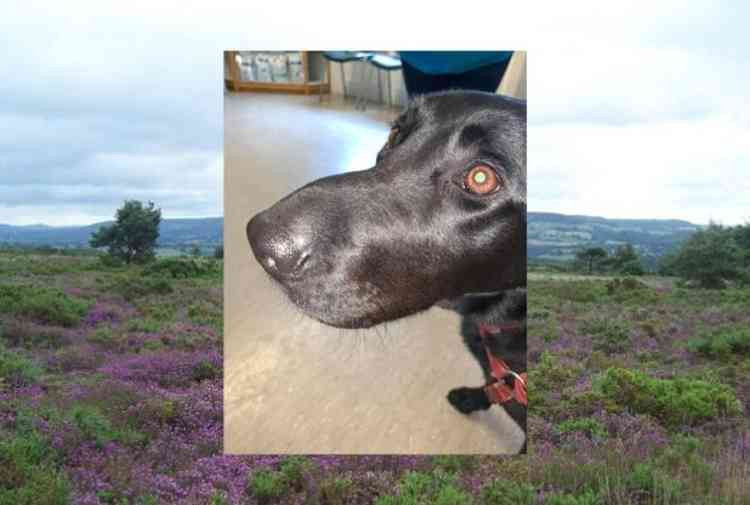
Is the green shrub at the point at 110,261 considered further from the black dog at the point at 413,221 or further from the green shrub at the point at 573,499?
the green shrub at the point at 573,499

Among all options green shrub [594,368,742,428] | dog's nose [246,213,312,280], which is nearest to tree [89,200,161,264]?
dog's nose [246,213,312,280]

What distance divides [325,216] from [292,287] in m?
0.32

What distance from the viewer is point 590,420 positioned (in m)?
4.25

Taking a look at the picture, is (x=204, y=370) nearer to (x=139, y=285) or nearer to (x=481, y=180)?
(x=139, y=285)

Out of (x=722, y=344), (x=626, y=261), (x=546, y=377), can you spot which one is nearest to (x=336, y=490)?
(x=546, y=377)

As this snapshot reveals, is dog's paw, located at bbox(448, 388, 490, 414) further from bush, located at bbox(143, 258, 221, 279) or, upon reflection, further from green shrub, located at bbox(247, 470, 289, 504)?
bush, located at bbox(143, 258, 221, 279)

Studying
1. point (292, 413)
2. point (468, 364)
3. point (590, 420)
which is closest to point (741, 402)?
point (590, 420)

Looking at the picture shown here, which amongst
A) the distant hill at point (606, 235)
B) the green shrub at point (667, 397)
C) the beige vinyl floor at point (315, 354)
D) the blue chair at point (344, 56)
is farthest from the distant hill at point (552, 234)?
the blue chair at point (344, 56)

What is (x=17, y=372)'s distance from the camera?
4.24 meters

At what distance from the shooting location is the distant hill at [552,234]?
407 cm

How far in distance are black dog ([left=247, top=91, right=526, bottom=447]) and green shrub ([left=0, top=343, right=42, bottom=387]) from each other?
1.35m

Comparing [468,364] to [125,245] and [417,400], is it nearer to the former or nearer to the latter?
[417,400]

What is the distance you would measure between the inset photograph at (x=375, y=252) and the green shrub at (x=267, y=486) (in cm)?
14

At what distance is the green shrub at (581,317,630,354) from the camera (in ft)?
14.9
